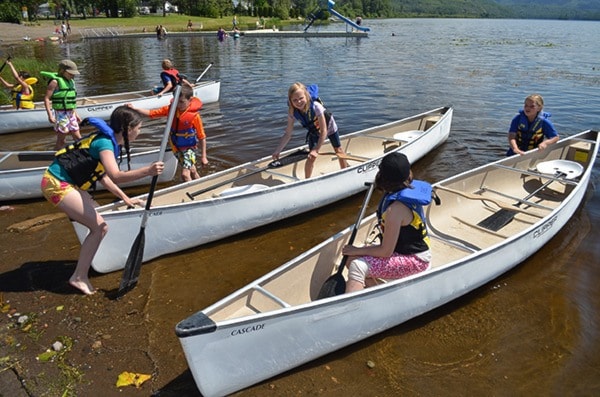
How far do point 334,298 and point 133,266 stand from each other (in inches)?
102

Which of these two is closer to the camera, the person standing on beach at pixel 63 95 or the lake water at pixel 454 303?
the lake water at pixel 454 303

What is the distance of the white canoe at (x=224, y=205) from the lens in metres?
5.30

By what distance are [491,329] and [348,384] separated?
1793mm

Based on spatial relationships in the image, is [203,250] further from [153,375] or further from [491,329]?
[491,329]

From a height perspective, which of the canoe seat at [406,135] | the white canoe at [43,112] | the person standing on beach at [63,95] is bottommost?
the canoe seat at [406,135]

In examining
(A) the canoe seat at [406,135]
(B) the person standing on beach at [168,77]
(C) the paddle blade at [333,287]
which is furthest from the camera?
(B) the person standing on beach at [168,77]

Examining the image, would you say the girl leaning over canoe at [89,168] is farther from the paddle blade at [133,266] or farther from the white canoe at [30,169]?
the white canoe at [30,169]

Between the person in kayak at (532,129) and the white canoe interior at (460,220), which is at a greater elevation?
the person in kayak at (532,129)

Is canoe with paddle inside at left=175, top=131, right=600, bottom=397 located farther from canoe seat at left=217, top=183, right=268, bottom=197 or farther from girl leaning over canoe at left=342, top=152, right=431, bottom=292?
canoe seat at left=217, top=183, right=268, bottom=197

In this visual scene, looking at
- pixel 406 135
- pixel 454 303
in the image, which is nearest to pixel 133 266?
pixel 454 303

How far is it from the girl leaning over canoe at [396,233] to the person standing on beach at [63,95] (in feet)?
20.7

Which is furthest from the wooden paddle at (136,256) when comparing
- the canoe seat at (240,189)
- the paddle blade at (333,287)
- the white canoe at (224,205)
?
the paddle blade at (333,287)

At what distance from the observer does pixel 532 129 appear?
7688mm

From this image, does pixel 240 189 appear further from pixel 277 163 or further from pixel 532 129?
pixel 532 129
